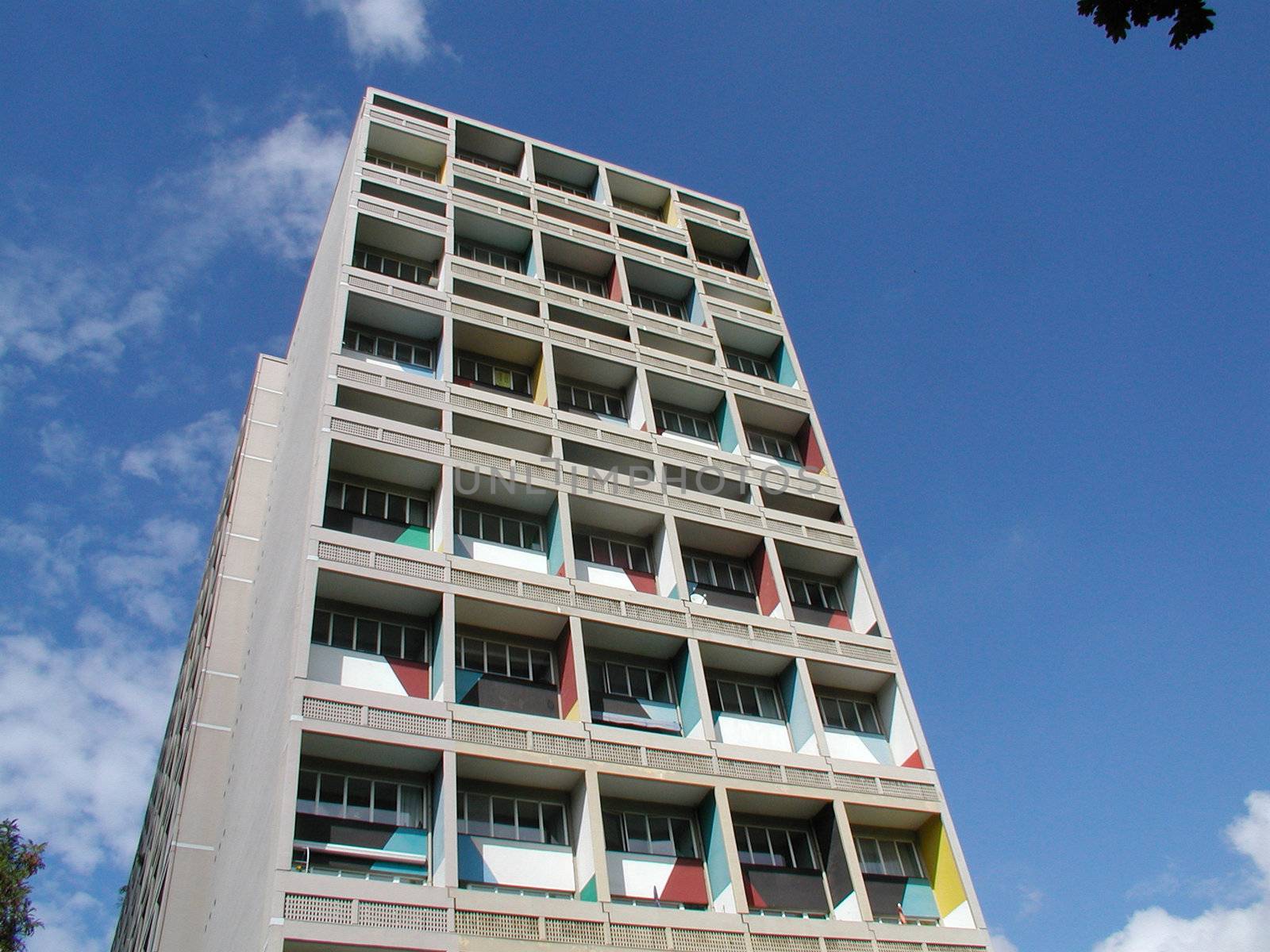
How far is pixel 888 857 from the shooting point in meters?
23.6

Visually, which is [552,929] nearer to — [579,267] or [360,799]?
[360,799]

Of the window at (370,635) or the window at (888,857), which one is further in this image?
the window at (888,857)

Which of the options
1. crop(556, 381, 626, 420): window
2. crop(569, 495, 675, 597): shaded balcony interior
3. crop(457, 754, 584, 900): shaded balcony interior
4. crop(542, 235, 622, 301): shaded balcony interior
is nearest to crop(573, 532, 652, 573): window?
crop(569, 495, 675, 597): shaded balcony interior

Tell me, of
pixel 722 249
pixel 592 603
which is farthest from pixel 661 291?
pixel 592 603

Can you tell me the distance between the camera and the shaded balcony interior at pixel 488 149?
37875 mm

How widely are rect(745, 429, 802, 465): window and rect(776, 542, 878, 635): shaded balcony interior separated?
4844 mm

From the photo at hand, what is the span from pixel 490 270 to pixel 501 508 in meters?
8.95

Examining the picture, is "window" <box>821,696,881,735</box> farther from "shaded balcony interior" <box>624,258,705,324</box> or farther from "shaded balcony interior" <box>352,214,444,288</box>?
"shaded balcony interior" <box>352,214,444,288</box>

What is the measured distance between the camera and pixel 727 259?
40.9 meters

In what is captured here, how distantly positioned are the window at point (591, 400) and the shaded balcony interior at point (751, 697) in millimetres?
8972

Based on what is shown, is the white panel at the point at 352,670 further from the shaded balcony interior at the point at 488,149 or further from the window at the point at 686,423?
the shaded balcony interior at the point at 488,149

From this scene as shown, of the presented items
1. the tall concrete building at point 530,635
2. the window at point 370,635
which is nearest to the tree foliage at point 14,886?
the tall concrete building at point 530,635

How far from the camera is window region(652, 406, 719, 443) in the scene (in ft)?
106

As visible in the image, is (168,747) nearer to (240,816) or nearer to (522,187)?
(240,816)
